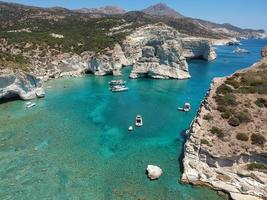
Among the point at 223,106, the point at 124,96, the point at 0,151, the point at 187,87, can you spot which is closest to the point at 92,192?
the point at 0,151

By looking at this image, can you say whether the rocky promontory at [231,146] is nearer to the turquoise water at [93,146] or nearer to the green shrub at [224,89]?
the green shrub at [224,89]

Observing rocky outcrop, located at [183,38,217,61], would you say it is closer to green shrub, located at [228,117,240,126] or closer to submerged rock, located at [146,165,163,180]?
green shrub, located at [228,117,240,126]

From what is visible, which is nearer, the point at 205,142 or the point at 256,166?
the point at 256,166

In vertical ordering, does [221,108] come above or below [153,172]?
above

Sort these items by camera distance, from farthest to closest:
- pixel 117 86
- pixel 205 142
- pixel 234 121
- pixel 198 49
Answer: pixel 198 49
pixel 117 86
pixel 234 121
pixel 205 142

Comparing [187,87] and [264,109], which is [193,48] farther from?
[264,109]

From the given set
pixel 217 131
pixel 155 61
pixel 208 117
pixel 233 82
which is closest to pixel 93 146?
pixel 208 117

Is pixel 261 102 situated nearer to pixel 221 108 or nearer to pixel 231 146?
pixel 221 108
